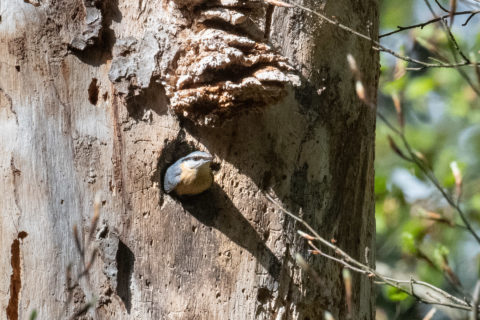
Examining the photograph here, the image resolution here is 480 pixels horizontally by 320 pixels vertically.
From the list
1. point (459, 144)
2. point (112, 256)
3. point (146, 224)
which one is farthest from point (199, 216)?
point (459, 144)

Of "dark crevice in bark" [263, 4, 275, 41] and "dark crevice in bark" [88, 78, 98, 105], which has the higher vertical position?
"dark crevice in bark" [263, 4, 275, 41]

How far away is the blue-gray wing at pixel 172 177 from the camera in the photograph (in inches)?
66.9

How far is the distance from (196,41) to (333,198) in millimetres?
644

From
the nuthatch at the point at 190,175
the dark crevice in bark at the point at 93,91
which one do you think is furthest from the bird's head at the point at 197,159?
the dark crevice in bark at the point at 93,91

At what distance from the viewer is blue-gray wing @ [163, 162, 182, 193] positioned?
5.58 ft

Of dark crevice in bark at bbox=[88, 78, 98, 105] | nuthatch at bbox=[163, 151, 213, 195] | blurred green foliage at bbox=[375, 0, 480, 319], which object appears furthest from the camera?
blurred green foliage at bbox=[375, 0, 480, 319]

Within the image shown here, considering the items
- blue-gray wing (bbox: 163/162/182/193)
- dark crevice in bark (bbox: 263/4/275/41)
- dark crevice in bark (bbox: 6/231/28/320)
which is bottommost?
dark crevice in bark (bbox: 6/231/28/320)

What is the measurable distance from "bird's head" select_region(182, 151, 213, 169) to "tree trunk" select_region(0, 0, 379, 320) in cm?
7

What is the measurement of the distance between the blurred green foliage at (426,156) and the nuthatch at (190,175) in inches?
87.9

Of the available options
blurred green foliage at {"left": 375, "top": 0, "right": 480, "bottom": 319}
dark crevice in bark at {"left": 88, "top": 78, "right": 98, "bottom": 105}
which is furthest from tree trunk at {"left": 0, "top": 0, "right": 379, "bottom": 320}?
blurred green foliage at {"left": 375, "top": 0, "right": 480, "bottom": 319}

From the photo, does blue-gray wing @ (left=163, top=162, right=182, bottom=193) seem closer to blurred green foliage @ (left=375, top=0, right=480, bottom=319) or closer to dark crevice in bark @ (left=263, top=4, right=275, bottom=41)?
dark crevice in bark @ (left=263, top=4, right=275, bottom=41)

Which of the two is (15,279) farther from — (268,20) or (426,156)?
(426,156)

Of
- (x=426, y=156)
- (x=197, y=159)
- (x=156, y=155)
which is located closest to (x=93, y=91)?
(x=156, y=155)

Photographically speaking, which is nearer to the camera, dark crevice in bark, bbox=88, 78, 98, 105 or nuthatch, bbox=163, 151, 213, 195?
nuthatch, bbox=163, 151, 213, 195
